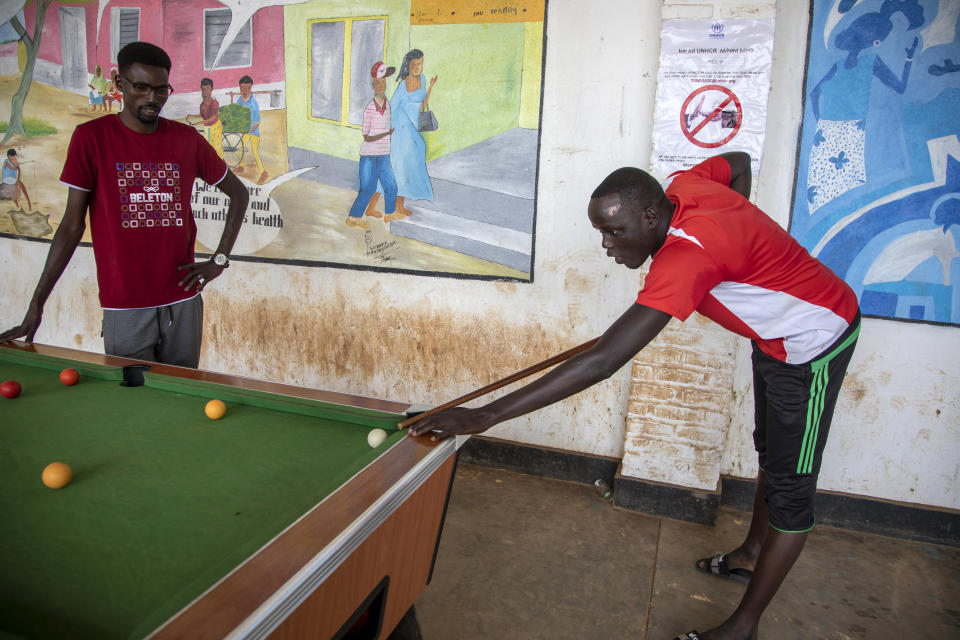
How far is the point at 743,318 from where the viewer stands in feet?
5.89

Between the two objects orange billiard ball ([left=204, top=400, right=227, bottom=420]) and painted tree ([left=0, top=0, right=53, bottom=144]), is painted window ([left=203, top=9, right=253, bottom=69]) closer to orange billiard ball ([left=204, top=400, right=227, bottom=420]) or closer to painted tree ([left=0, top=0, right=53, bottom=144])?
painted tree ([left=0, top=0, right=53, bottom=144])

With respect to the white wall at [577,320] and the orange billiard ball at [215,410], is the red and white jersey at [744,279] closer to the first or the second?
the white wall at [577,320]

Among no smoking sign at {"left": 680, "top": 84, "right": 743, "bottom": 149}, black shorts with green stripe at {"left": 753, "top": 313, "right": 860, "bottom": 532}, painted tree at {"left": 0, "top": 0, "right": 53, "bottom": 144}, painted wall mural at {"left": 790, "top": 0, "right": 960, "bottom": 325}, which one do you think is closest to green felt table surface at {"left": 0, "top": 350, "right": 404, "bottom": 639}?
black shorts with green stripe at {"left": 753, "top": 313, "right": 860, "bottom": 532}

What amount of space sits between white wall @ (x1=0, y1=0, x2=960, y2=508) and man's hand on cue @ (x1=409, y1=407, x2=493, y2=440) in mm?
1568

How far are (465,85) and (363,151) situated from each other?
633 mm

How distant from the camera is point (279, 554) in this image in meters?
1.00

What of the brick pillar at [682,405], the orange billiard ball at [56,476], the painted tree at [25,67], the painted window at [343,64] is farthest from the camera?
the painted tree at [25,67]

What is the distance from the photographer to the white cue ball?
1448 mm

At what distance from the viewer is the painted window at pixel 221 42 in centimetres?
330

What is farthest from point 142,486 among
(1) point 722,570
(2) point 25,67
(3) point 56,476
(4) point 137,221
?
(2) point 25,67

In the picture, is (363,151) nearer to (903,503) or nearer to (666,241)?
(666,241)

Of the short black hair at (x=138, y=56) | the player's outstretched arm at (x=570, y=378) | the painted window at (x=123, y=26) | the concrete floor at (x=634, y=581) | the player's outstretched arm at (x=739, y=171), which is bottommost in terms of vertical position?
the concrete floor at (x=634, y=581)

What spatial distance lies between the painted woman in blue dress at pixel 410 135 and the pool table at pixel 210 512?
61.9 inches

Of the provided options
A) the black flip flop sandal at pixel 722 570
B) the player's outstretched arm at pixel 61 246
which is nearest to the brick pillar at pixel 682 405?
the black flip flop sandal at pixel 722 570
